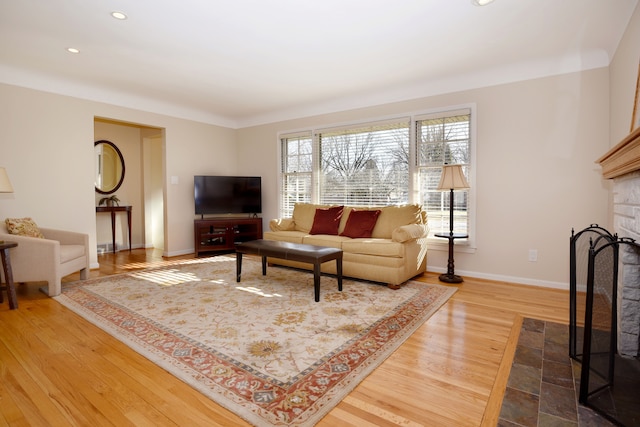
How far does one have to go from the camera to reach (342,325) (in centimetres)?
271

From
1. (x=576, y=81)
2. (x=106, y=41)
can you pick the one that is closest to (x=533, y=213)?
(x=576, y=81)

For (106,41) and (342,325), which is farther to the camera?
(106,41)

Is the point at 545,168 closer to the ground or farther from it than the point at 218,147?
closer to the ground

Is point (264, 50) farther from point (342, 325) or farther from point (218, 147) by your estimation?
point (218, 147)

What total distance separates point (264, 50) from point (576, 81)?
3.31 metres

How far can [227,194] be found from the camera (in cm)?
618

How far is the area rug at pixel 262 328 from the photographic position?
5.97 ft

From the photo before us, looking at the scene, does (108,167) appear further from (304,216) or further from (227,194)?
(304,216)

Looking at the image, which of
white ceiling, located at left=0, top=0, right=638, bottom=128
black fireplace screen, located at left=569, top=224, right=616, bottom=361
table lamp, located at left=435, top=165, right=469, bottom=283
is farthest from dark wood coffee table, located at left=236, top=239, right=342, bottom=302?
white ceiling, located at left=0, top=0, right=638, bottom=128

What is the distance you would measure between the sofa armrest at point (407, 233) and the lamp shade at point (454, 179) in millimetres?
548

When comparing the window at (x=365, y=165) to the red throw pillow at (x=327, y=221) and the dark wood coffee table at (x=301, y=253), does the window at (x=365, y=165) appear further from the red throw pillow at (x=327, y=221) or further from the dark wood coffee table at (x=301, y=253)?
the dark wood coffee table at (x=301, y=253)

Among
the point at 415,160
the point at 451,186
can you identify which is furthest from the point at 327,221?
the point at 451,186

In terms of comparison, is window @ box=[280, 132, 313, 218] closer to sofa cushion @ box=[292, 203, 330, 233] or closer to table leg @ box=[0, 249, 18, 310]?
sofa cushion @ box=[292, 203, 330, 233]

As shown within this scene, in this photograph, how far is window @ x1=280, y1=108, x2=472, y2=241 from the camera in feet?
14.4
